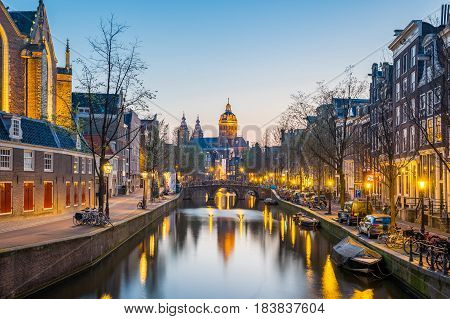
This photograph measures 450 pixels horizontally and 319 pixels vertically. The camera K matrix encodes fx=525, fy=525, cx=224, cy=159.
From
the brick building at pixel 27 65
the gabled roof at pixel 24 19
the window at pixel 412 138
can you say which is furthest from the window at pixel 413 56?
the gabled roof at pixel 24 19

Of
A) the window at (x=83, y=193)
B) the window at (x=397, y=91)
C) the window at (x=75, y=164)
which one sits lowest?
the window at (x=83, y=193)

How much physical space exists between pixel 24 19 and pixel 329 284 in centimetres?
4806

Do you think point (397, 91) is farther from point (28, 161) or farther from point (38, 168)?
point (28, 161)

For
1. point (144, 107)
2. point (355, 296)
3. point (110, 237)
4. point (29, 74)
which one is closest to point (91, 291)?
point (110, 237)

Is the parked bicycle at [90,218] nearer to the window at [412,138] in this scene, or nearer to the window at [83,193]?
the window at [83,193]

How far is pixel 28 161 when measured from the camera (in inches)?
1518

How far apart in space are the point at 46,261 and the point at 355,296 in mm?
14342

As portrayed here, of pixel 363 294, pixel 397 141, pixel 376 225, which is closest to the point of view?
pixel 363 294

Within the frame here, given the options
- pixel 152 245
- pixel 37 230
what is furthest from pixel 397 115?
pixel 37 230

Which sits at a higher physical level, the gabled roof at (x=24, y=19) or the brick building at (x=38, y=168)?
the gabled roof at (x=24, y=19)

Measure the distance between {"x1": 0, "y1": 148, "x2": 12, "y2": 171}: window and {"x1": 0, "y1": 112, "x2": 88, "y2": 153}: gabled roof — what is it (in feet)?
2.66

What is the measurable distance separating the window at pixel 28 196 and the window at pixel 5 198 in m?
1.95

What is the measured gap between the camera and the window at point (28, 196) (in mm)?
37500

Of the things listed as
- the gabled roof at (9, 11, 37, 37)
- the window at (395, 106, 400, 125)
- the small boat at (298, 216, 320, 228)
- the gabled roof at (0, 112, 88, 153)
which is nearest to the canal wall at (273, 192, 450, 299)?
the small boat at (298, 216, 320, 228)
